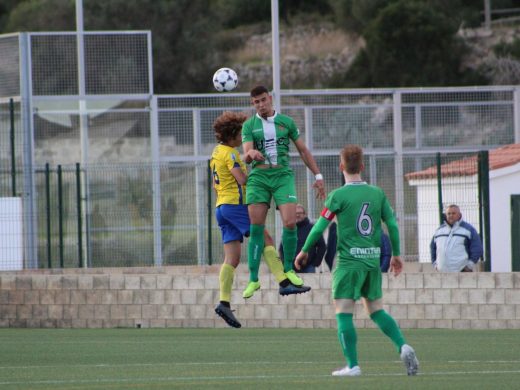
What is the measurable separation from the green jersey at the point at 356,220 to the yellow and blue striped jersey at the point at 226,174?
227cm

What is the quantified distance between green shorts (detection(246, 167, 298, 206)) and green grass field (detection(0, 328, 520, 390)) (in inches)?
66.9

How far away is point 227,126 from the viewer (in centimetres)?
1314

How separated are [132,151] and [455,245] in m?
8.03

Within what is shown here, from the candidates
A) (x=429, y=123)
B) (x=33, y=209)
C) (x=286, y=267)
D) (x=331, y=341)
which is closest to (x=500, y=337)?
(x=331, y=341)

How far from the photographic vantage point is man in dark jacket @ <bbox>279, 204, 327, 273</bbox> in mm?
18859

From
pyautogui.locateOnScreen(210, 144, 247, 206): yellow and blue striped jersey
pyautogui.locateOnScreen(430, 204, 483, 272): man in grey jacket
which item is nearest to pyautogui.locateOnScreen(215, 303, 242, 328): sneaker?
pyautogui.locateOnScreen(210, 144, 247, 206): yellow and blue striped jersey

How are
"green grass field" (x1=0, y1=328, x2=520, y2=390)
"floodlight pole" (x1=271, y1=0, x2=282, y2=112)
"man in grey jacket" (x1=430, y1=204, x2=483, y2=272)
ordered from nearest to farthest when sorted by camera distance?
"green grass field" (x1=0, y1=328, x2=520, y2=390), "man in grey jacket" (x1=430, y1=204, x2=483, y2=272), "floodlight pole" (x1=271, y1=0, x2=282, y2=112)

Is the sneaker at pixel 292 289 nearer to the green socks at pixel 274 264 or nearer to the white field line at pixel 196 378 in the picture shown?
the green socks at pixel 274 264

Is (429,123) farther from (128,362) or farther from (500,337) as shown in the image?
(128,362)

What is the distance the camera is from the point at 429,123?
90.1 ft

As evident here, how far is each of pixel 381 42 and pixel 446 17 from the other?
5433 millimetres

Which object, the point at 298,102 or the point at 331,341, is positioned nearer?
the point at 331,341

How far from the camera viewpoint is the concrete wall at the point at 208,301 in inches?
749

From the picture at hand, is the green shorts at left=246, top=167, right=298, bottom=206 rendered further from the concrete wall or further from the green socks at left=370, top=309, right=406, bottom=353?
the concrete wall
